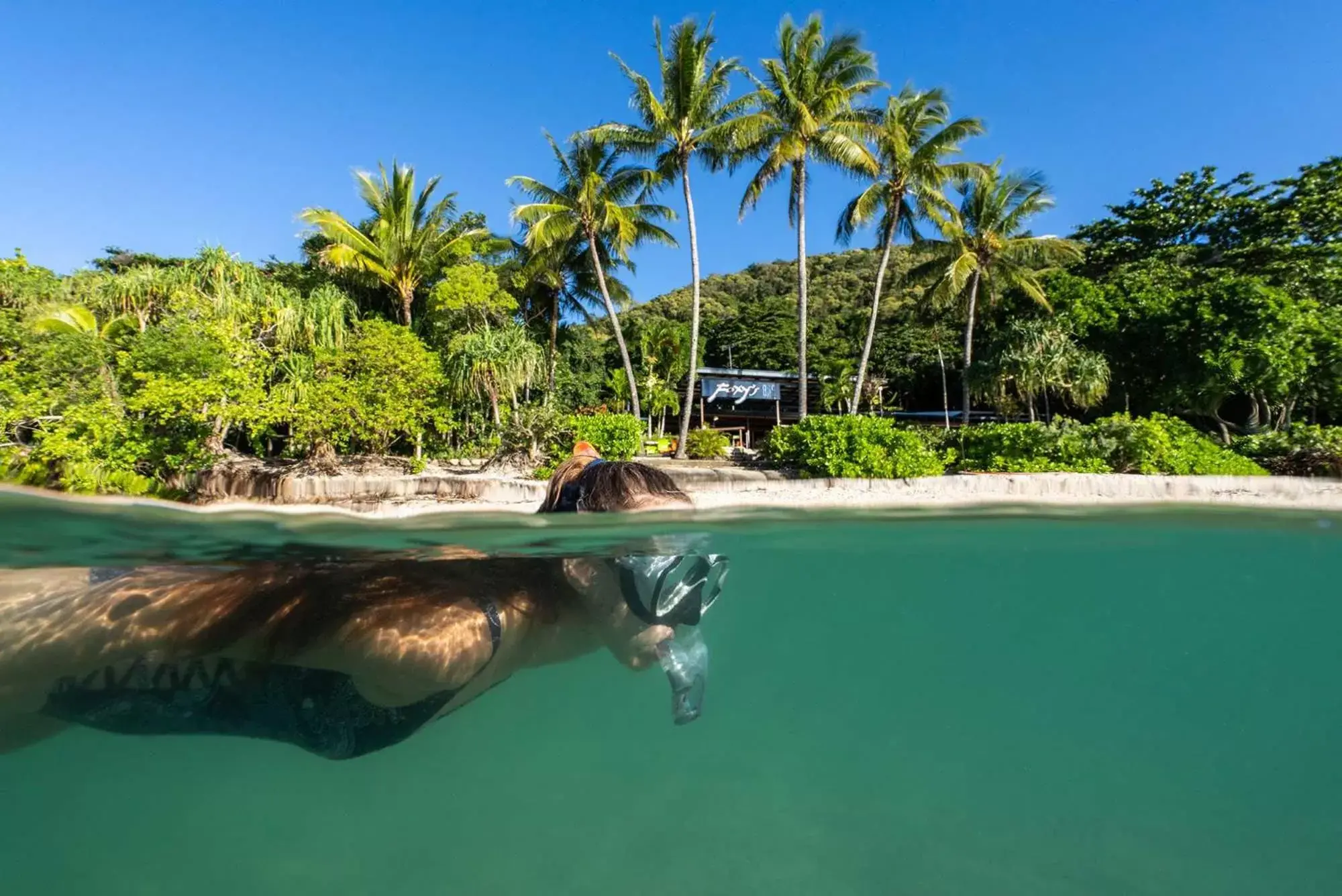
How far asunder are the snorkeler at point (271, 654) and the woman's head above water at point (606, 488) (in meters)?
1.02

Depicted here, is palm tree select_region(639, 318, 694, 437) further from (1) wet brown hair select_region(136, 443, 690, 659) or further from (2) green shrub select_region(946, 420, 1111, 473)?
(1) wet brown hair select_region(136, 443, 690, 659)

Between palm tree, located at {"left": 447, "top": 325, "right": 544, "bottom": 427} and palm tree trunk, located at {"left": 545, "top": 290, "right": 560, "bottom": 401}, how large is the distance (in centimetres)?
350

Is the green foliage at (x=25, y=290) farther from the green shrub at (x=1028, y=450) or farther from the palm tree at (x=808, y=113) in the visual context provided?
the green shrub at (x=1028, y=450)

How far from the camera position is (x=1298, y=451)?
16234 mm

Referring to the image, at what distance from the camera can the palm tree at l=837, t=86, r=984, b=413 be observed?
73.3ft

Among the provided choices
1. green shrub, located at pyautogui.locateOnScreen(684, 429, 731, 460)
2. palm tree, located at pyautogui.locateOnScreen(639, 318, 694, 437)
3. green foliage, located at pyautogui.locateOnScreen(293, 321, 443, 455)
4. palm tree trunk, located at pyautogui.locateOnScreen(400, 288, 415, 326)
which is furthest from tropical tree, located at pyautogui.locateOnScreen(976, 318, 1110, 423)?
palm tree trunk, located at pyautogui.locateOnScreen(400, 288, 415, 326)

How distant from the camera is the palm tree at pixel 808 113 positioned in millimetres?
20281

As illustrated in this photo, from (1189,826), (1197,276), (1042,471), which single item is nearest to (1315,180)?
(1197,276)

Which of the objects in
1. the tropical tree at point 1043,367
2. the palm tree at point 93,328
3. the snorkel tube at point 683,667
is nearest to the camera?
the snorkel tube at point 683,667

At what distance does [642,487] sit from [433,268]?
68.4 ft

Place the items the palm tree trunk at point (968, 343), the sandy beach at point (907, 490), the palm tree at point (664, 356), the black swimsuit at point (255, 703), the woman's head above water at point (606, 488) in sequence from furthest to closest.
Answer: the palm tree at point (664, 356) → the palm tree trunk at point (968, 343) → the sandy beach at point (907, 490) → the woman's head above water at point (606, 488) → the black swimsuit at point (255, 703)

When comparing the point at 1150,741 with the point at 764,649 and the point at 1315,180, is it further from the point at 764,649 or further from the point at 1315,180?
the point at 1315,180

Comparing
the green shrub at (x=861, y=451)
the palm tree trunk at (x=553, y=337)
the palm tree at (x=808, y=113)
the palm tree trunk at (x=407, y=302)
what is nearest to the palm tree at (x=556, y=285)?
the palm tree trunk at (x=553, y=337)

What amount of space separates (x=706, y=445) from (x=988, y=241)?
1329cm
